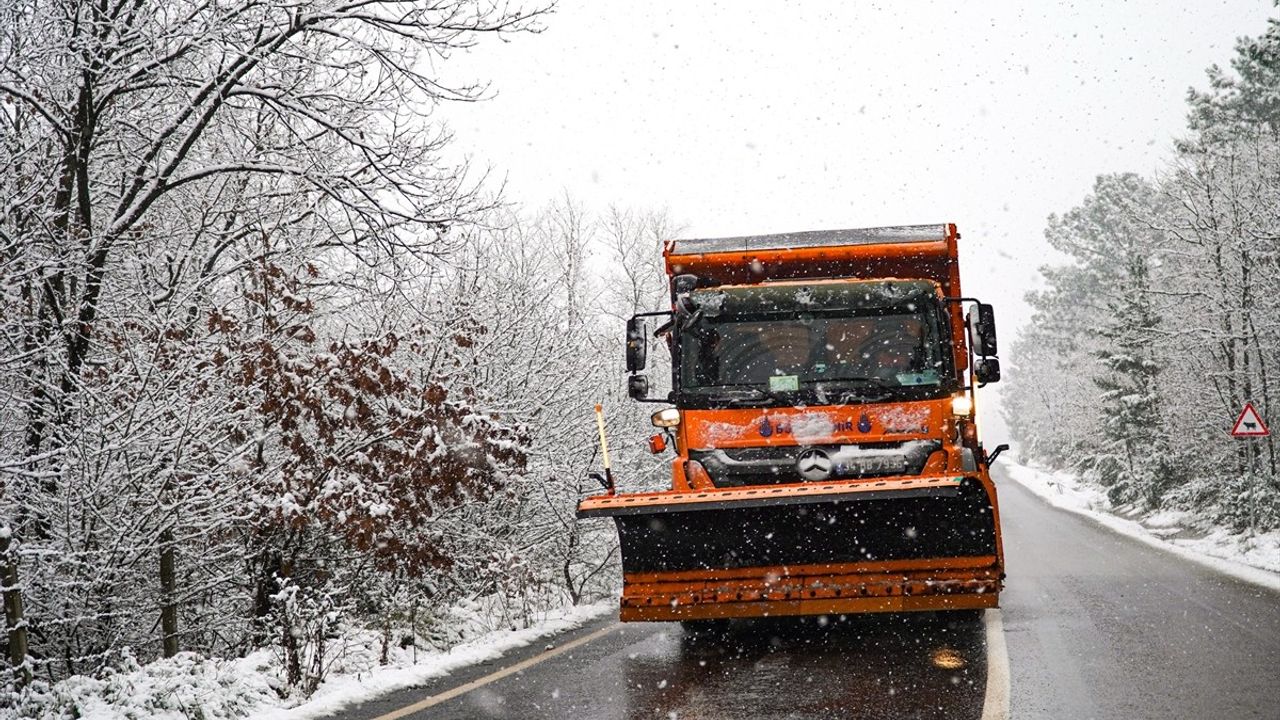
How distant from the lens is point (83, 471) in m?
7.61

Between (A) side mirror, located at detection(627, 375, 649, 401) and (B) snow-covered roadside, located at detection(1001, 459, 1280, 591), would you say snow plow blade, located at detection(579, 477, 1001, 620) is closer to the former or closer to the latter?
(A) side mirror, located at detection(627, 375, 649, 401)

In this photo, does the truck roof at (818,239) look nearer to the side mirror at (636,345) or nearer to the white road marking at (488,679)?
the side mirror at (636,345)

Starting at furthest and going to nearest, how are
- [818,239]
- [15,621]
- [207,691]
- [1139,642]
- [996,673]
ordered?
1. [818,239]
2. [1139,642]
3. [996,673]
4. [15,621]
5. [207,691]

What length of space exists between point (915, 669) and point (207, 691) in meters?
4.46

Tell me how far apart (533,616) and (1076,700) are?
6300 millimetres

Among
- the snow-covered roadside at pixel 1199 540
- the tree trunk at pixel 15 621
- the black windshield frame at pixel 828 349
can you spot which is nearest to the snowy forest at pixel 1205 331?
the snow-covered roadside at pixel 1199 540

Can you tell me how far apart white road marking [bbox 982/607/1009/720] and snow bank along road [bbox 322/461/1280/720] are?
0.07 feet

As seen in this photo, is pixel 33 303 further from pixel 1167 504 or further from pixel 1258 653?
pixel 1167 504

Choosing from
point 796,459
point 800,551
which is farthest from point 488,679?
point 796,459

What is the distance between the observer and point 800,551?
8.14 m

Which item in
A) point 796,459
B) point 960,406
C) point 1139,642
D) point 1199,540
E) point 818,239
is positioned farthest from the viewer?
point 1199,540

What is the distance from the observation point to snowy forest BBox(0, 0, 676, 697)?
306 inches

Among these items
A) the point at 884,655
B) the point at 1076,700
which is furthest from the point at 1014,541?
the point at 1076,700

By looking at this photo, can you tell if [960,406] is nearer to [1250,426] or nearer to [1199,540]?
[1250,426]
